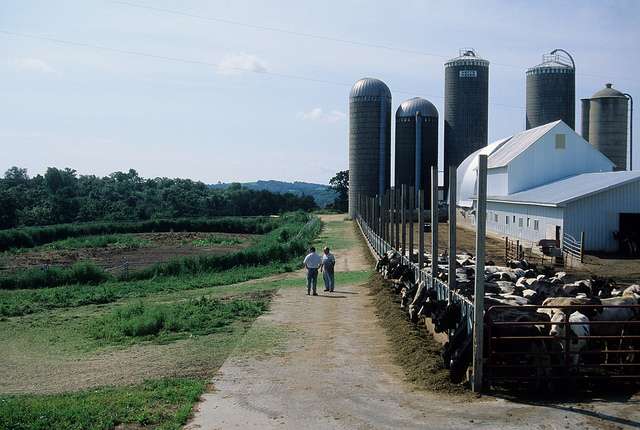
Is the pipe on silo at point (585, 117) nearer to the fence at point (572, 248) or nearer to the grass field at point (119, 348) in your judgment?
the fence at point (572, 248)

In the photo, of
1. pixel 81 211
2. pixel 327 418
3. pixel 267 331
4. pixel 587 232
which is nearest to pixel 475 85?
pixel 587 232

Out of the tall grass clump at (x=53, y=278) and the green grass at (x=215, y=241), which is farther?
the green grass at (x=215, y=241)

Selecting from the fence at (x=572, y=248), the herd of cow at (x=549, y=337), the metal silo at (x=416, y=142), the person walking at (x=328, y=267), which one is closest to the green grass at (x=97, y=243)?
the metal silo at (x=416, y=142)

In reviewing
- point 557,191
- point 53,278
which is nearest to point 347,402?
point 53,278

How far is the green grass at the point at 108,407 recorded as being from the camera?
28.9 ft

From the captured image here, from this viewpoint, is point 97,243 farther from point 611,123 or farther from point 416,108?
point 611,123

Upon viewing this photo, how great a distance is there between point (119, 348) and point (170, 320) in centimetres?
215

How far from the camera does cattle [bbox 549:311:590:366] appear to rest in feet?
34.4

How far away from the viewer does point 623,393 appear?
33.5 feet

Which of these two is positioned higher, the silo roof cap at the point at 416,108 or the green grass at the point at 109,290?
the silo roof cap at the point at 416,108

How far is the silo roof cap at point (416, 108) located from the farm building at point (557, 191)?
1059 cm

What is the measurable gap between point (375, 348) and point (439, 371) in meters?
2.64

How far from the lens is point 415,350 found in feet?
42.9

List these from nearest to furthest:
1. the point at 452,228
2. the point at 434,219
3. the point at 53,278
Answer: the point at 452,228, the point at 434,219, the point at 53,278
